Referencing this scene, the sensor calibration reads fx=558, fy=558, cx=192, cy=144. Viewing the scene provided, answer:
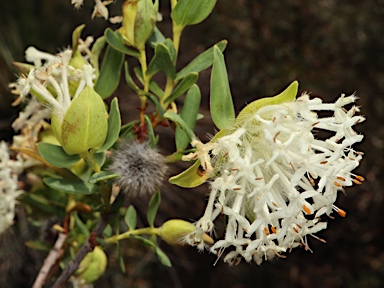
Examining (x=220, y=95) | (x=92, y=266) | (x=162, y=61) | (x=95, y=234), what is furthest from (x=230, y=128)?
(x=92, y=266)

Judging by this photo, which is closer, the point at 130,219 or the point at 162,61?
the point at 162,61

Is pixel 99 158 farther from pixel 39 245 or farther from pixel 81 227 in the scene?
pixel 39 245

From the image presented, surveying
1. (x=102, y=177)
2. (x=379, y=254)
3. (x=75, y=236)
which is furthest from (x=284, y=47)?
(x=102, y=177)

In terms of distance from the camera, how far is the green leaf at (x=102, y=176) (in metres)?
0.64

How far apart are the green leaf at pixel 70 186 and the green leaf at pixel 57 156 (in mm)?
35

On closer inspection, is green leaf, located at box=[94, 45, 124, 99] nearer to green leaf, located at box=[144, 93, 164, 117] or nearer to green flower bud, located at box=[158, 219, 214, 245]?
green leaf, located at box=[144, 93, 164, 117]

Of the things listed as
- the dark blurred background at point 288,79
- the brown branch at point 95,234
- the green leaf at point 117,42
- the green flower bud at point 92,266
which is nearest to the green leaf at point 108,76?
the green leaf at point 117,42

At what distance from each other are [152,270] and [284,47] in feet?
3.52

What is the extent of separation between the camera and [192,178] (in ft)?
2.05

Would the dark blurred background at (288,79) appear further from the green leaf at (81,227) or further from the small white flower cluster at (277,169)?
the small white flower cluster at (277,169)

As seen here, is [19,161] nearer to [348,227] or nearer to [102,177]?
[102,177]

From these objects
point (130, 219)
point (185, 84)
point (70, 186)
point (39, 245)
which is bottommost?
point (39, 245)

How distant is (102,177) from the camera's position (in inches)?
25.2

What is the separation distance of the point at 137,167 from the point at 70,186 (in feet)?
0.29
